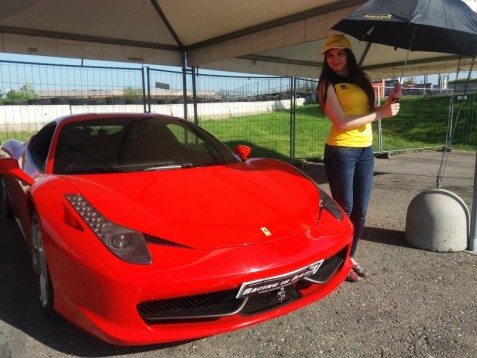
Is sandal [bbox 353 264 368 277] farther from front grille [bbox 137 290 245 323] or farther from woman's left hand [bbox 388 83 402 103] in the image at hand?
front grille [bbox 137 290 245 323]

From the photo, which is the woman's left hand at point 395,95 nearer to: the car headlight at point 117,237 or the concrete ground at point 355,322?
the concrete ground at point 355,322

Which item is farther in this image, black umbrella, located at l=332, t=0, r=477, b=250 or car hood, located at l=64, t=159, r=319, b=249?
black umbrella, located at l=332, t=0, r=477, b=250

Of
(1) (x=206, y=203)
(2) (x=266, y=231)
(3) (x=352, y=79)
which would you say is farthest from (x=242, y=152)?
(2) (x=266, y=231)

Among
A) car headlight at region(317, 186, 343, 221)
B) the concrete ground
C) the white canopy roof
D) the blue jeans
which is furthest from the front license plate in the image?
the white canopy roof

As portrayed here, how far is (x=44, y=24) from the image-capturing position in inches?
247

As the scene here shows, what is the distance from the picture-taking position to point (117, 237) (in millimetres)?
2062

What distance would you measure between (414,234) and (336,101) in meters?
1.65

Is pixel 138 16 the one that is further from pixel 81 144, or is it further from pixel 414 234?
pixel 414 234

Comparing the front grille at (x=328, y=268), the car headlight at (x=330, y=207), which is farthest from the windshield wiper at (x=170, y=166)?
the front grille at (x=328, y=268)

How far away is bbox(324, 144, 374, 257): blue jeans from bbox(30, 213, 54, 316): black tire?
2.04m

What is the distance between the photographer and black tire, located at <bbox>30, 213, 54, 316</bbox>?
238 cm

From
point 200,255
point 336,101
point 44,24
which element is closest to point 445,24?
point 336,101

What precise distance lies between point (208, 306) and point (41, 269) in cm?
116

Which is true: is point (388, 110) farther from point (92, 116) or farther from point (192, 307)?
point (92, 116)
